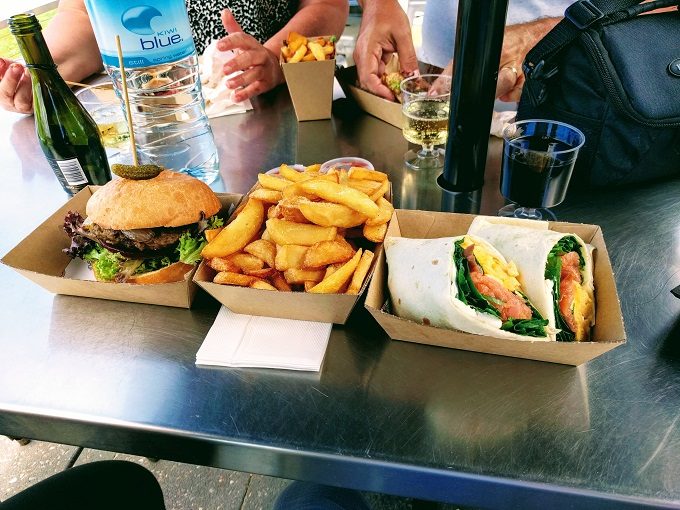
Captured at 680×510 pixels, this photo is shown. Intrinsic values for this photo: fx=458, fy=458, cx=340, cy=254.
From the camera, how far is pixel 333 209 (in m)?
1.05

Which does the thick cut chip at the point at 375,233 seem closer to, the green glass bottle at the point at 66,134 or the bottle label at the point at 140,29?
the bottle label at the point at 140,29

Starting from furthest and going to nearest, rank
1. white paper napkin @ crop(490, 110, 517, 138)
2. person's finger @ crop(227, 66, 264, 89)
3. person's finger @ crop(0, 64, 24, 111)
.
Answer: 1. person's finger @ crop(227, 66, 264, 89)
2. person's finger @ crop(0, 64, 24, 111)
3. white paper napkin @ crop(490, 110, 517, 138)

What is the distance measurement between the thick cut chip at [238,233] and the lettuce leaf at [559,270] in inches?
26.9

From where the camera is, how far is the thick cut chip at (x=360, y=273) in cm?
100

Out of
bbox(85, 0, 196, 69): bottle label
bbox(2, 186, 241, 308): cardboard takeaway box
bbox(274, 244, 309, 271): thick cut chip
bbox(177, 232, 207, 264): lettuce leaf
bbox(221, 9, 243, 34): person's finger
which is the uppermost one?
bbox(85, 0, 196, 69): bottle label

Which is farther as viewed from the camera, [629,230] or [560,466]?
[629,230]

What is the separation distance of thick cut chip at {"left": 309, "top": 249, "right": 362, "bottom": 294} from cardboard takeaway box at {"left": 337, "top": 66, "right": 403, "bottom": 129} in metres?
1.06

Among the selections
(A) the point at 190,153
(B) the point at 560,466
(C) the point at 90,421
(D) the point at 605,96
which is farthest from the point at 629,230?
(A) the point at 190,153

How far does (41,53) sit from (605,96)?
1.66 metres

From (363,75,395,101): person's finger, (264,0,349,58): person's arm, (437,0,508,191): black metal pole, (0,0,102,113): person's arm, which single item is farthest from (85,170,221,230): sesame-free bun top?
(264,0,349,58): person's arm

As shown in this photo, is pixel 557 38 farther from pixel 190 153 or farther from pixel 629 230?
pixel 190 153

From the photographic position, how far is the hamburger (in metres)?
1.12

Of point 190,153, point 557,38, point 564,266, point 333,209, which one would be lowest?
point 190,153

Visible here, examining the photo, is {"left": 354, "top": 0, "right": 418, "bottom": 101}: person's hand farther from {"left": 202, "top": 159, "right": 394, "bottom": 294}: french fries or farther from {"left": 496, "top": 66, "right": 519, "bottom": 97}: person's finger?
{"left": 202, "top": 159, "right": 394, "bottom": 294}: french fries
